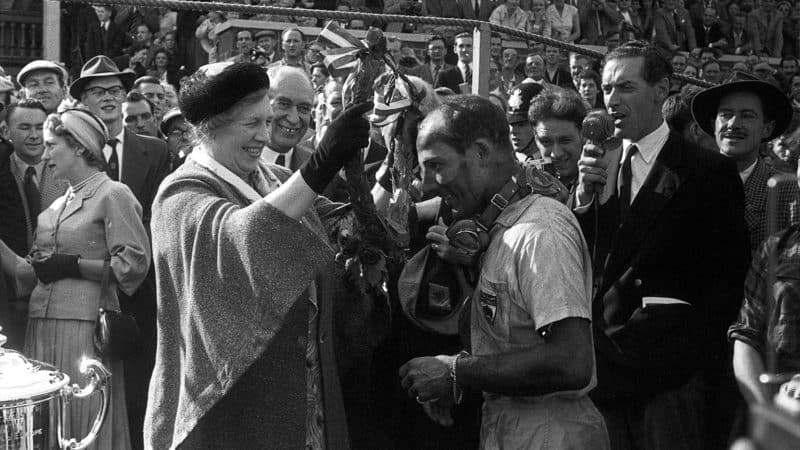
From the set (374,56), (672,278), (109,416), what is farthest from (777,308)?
(109,416)

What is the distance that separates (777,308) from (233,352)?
1.48m

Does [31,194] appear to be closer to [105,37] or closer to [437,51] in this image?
[437,51]

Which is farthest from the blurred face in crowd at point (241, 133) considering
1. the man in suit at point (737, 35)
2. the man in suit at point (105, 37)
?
the man in suit at point (737, 35)

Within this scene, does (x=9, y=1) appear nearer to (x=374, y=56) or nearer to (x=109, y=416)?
(x=109, y=416)

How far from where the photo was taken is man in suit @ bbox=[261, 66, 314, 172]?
190 inches

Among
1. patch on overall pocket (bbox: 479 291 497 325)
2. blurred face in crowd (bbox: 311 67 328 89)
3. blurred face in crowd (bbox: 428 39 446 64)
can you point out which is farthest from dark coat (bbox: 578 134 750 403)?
blurred face in crowd (bbox: 428 39 446 64)

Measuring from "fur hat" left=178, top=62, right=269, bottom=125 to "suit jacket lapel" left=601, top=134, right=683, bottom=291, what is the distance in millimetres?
1345

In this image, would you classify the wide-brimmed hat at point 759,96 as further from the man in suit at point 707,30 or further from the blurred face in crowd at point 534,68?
the man in suit at point 707,30

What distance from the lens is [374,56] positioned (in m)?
3.47

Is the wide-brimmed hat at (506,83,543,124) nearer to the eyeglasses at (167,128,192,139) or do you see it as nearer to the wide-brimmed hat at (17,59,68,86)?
the eyeglasses at (167,128,192,139)

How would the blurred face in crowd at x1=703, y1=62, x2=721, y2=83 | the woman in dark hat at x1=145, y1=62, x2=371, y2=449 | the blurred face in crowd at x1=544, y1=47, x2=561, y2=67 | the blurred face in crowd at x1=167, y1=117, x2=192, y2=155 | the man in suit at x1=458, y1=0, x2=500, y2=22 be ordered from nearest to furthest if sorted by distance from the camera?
the woman in dark hat at x1=145, y1=62, x2=371, y2=449
the blurred face in crowd at x1=167, y1=117, x2=192, y2=155
the blurred face in crowd at x1=544, y1=47, x2=561, y2=67
the blurred face in crowd at x1=703, y1=62, x2=721, y2=83
the man in suit at x1=458, y1=0, x2=500, y2=22

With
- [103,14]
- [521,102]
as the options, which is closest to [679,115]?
[521,102]

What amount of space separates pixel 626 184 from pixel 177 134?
136 inches

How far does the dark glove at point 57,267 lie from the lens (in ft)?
17.0
